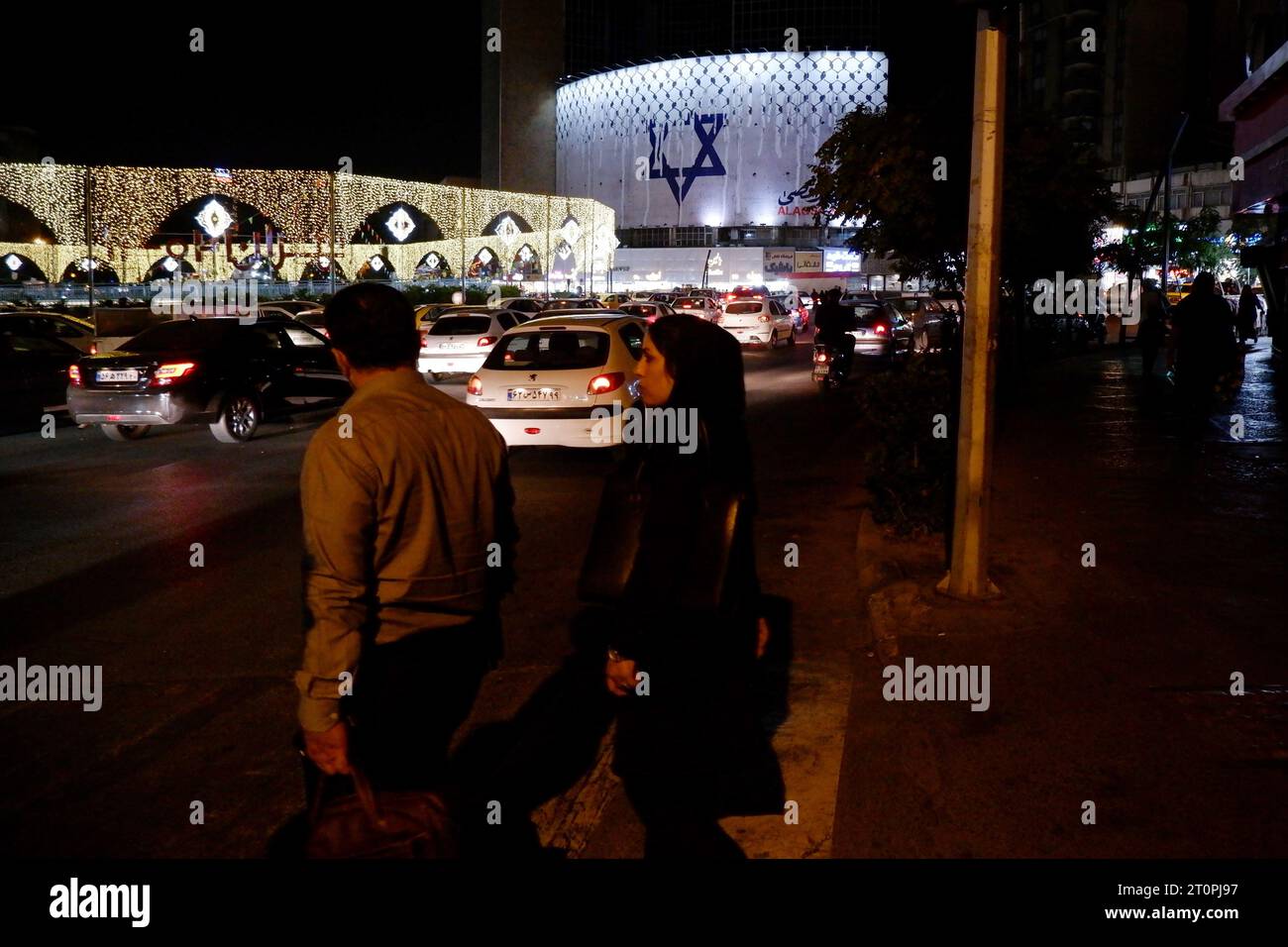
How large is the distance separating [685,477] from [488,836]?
153cm

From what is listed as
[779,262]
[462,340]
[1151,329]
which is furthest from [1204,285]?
[779,262]

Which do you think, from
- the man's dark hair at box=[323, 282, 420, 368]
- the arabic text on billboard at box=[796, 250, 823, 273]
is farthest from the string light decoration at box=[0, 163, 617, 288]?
the arabic text on billboard at box=[796, 250, 823, 273]

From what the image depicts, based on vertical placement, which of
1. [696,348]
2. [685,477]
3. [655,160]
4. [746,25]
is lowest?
[685,477]

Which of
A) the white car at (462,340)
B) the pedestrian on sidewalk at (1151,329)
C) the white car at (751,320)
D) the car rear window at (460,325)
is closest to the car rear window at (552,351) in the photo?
the white car at (462,340)

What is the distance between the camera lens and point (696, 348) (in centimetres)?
331

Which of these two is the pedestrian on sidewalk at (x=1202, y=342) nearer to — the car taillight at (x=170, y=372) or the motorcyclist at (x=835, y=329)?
the motorcyclist at (x=835, y=329)

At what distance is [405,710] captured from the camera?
3016 millimetres

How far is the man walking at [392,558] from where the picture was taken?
287 centimetres

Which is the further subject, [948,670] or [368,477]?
[948,670]

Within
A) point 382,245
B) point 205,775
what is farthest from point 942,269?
point 382,245

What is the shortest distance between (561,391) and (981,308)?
699cm

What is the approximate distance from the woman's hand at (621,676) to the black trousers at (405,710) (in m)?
0.43

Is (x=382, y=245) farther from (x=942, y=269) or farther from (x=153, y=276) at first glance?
(x=942, y=269)

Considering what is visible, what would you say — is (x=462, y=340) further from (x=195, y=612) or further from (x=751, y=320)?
(x=195, y=612)
